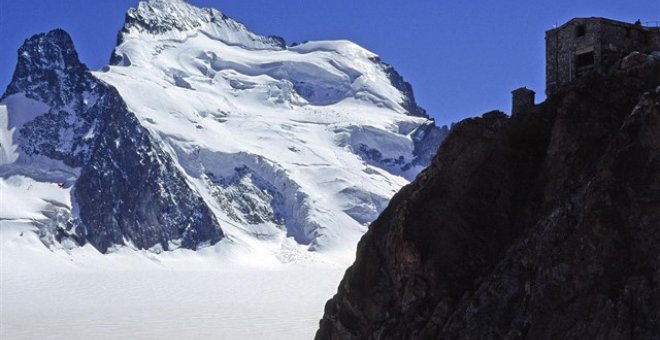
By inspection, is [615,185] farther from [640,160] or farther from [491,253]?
[491,253]

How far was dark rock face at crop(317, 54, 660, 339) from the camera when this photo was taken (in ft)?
126

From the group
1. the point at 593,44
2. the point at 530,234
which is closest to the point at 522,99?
the point at 593,44

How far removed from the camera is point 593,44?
162 feet

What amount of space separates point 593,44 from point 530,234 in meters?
10.8

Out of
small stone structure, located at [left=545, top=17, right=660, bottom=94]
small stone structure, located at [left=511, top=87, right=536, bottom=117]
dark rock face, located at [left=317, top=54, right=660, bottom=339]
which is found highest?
small stone structure, located at [left=545, top=17, right=660, bottom=94]

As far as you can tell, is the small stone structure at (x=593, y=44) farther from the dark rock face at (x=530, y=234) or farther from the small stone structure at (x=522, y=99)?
the dark rock face at (x=530, y=234)

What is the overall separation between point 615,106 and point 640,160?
4.76 m

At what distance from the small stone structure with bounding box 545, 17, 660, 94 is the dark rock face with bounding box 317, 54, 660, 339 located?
3.86m

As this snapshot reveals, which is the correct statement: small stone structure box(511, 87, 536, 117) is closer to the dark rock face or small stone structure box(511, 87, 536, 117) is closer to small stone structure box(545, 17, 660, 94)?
small stone structure box(545, 17, 660, 94)

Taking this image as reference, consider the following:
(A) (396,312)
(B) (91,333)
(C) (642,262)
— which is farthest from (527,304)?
(B) (91,333)

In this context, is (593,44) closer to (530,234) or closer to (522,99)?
(522,99)

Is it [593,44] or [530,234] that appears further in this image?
[593,44]

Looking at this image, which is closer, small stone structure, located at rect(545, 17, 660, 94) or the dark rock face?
the dark rock face

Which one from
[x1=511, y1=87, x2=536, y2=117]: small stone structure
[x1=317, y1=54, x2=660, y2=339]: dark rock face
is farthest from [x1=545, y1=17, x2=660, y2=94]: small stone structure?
[x1=317, y1=54, x2=660, y2=339]: dark rock face
